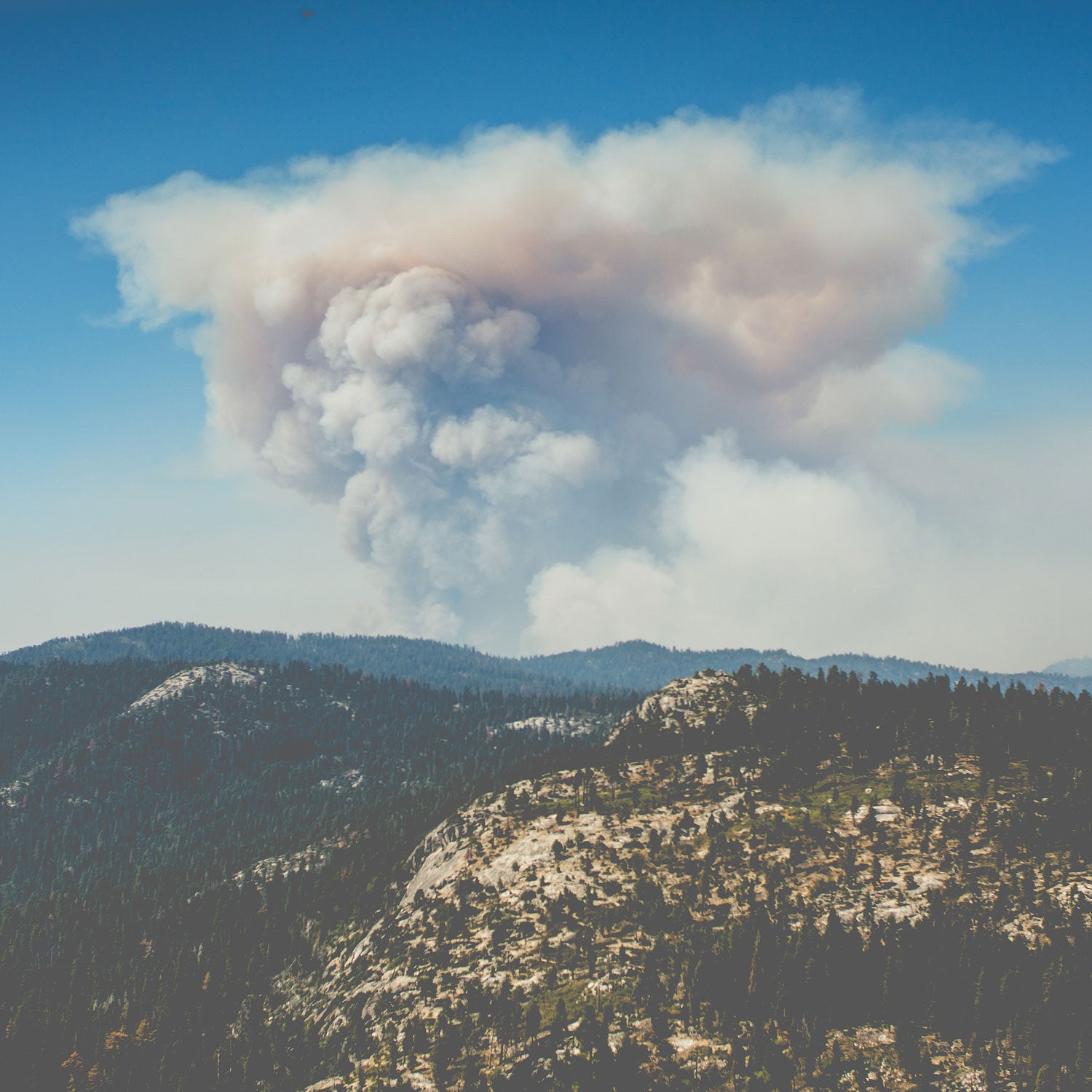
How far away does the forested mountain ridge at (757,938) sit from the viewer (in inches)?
4786

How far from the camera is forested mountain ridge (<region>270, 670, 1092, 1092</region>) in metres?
122

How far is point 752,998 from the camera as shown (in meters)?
130

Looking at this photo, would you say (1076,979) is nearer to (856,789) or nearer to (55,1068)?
(856,789)

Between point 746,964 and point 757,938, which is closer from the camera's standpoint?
point 746,964

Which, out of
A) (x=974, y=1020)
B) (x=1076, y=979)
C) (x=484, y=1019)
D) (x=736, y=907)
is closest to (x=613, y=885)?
(x=736, y=907)

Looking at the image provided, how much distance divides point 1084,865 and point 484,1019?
90663 mm

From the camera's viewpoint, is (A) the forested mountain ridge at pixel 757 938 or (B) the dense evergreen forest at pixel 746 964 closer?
(A) the forested mountain ridge at pixel 757 938

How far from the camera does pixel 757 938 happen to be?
138 metres

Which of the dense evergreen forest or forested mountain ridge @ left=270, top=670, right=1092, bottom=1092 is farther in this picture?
the dense evergreen forest

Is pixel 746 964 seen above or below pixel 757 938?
below

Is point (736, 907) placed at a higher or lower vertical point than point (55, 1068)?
higher

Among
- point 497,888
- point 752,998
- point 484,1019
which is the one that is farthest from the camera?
point 497,888

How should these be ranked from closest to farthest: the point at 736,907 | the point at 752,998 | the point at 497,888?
the point at 752,998 → the point at 736,907 → the point at 497,888

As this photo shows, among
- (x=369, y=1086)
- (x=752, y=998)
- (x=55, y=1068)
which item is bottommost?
(x=55, y=1068)
